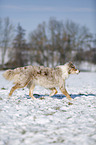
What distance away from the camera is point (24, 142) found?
123 inches

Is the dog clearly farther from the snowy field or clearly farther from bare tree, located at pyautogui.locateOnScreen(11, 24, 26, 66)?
bare tree, located at pyautogui.locateOnScreen(11, 24, 26, 66)

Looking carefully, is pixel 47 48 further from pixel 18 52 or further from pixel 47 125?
pixel 47 125

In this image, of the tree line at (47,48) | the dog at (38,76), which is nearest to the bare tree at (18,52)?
the tree line at (47,48)

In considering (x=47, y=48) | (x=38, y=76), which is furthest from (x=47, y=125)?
(x=47, y=48)

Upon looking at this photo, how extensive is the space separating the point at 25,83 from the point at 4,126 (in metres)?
3.12

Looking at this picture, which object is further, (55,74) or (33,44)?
(33,44)

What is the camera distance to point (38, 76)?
7.02m

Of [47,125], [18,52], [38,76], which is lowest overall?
[47,125]

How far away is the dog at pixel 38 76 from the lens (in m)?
6.90

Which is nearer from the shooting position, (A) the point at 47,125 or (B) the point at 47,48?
(A) the point at 47,125

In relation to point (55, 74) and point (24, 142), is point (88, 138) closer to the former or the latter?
point (24, 142)

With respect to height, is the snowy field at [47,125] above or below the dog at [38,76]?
below

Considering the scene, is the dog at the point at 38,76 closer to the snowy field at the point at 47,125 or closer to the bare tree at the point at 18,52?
the snowy field at the point at 47,125

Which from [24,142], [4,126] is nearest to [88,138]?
[24,142]
